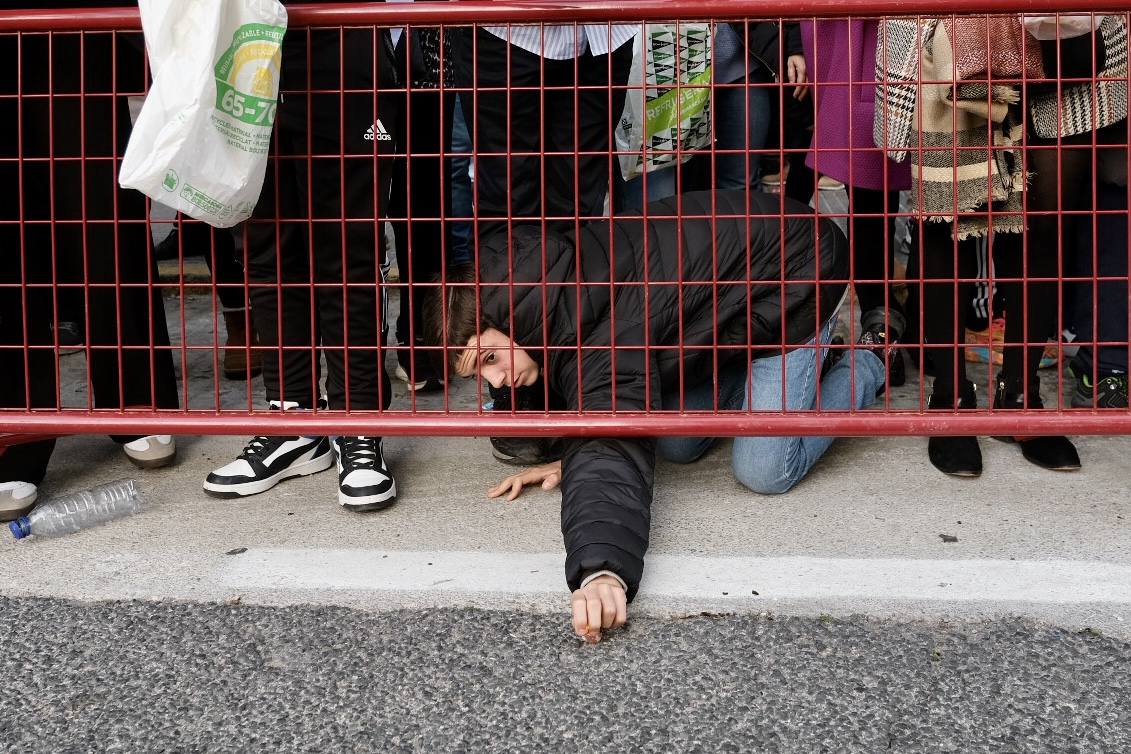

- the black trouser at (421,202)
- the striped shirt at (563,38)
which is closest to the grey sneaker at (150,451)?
the black trouser at (421,202)

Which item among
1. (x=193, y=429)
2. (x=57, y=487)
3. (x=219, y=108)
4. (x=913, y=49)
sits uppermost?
(x=913, y=49)

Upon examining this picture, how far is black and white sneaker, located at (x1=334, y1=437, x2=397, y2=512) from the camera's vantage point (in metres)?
2.88

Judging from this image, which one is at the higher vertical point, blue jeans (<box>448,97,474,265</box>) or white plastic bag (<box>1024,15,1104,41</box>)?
white plastic bag (<box>1024,15,1104,41</box>)

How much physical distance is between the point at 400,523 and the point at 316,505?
0.27 meters

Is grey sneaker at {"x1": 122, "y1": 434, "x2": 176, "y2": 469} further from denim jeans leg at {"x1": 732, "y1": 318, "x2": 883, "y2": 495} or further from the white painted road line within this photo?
denim jeans leg at {"x1": 732, "y1": 318, "x2": 883, "y2": 495}

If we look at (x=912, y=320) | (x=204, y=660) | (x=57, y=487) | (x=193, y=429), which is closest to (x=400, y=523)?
(x=193, y=429)

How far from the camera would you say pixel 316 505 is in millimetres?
2986

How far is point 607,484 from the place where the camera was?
2506 millimetres

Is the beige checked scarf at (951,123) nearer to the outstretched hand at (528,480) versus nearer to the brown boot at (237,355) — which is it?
the outstretched hand at (528,480)

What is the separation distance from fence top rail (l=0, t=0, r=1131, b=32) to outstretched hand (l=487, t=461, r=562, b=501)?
1112 millimetres

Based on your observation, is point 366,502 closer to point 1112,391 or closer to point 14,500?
point 14,500

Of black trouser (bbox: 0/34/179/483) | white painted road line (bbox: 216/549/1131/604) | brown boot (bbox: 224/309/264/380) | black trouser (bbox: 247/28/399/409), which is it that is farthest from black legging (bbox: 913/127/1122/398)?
brown boot (bbox: 224/309/264/380)

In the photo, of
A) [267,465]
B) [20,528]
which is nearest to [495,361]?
[267,465]

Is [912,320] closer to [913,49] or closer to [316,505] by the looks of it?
[913,49]
